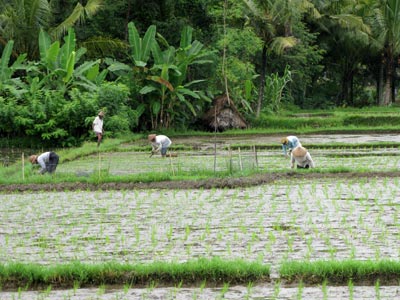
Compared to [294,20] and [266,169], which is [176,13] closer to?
[294,20]

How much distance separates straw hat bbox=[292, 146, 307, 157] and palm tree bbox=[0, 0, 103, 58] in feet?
32.7

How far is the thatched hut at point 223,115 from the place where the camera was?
23938 millimetres

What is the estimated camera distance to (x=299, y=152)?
13.1m

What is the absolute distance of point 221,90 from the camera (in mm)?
25156

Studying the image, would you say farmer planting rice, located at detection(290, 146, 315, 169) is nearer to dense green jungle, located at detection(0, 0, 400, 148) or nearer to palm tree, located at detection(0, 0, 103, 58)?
dense green jungle, located at detection(0, 0, 400, 148)

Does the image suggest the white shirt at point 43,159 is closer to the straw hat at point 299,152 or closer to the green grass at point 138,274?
the straw hat at point 299,152

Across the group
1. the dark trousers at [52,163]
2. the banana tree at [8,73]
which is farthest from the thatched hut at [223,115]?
the dark trousers at [52,163]

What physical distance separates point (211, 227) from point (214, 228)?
0.08 metres

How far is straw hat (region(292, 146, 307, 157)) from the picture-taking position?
42.9 ft

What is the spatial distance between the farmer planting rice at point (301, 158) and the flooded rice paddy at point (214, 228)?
64cm

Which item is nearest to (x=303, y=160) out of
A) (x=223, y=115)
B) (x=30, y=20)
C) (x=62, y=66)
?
(x=62, y=66)

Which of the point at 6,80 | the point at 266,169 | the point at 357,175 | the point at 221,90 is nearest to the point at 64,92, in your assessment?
the point at 6,80

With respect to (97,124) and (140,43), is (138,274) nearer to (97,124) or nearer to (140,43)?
(97,124)

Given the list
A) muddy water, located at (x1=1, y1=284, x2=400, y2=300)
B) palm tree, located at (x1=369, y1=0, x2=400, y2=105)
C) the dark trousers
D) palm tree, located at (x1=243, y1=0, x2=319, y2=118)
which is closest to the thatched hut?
palm tree, located at (x1=243, y1=0, x2=319, y2=118)
